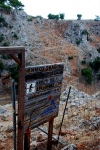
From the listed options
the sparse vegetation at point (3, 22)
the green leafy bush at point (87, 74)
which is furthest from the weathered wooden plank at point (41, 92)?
the sparse vegetation at point (3, 22)

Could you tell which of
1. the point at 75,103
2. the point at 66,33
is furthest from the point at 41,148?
the point at 66,33

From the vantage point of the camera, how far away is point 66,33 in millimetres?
39344

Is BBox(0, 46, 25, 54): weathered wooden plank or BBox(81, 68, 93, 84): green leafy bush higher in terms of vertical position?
BBox(0, 46, 25, 54): weathered wooden plank

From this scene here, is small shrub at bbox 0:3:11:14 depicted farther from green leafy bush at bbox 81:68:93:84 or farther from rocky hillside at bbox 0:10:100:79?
green leafy bush at bbox 81:68:93:84

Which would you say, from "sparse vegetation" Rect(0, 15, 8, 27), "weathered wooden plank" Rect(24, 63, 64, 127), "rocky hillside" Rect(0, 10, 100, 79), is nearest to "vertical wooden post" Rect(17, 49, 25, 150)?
"weathered wooden plank" Rect(24, 63, 64, 127)

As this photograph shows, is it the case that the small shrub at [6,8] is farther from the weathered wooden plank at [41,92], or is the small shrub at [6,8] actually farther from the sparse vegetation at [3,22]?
the weathered wooden plank at [41,92]

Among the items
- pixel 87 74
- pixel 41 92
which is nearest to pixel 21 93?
pixel 41 92

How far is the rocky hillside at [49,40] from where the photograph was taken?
2834cm

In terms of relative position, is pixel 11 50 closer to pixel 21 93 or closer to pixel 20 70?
pixel 20 70

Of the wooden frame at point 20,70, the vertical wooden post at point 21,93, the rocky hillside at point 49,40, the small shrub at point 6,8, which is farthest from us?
the small shrub at point 6,8

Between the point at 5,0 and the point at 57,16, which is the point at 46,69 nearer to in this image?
the point at 5,0

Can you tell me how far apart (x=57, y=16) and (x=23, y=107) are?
43.5 meters

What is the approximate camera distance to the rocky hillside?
2834cm

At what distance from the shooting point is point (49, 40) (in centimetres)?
3428
